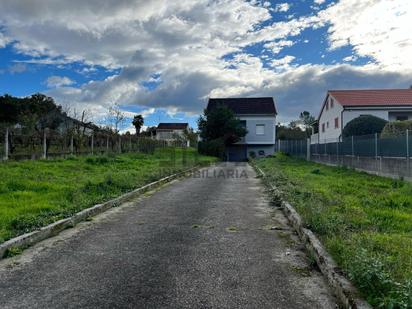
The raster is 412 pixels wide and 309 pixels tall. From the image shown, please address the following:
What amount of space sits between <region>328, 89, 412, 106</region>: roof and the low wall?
1466 cm

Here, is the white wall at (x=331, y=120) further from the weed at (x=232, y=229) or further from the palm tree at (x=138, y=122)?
the palm tree at (x=138, y=122)

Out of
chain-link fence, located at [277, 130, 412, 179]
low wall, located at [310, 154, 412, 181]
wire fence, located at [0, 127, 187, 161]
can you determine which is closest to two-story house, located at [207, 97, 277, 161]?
wire fence, located at [0, 127, 187, 161]

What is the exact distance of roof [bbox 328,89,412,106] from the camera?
109ft

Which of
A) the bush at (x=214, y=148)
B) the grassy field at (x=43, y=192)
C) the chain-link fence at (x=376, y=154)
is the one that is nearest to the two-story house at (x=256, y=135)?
the bush at (x=214, y=148)

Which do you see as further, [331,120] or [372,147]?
[331,120]

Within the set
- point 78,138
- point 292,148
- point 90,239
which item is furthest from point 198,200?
point 292,148

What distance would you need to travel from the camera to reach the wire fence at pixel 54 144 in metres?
14.6

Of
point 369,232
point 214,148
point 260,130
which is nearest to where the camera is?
point 369,232

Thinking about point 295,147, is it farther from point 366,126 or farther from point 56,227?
point 56,227

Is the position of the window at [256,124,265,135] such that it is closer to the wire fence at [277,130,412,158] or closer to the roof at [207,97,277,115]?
the roof at [207,97,277,115]

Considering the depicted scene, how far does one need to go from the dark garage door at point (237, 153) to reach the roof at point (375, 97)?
13.7 meters

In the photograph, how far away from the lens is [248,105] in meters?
48.2

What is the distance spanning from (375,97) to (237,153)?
17.8 meters

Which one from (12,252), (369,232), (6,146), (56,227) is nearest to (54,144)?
(6,146)
